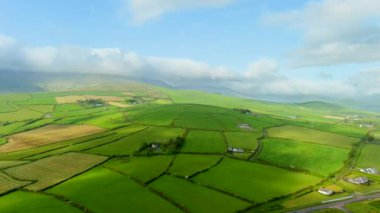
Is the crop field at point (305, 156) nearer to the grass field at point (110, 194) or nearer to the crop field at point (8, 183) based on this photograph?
the grass field at point (110, 194)

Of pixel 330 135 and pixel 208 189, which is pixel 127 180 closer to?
pixel 208 189

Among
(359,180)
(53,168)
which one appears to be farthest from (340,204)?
(53,168)

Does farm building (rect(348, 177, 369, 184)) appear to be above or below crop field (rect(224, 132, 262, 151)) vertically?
below

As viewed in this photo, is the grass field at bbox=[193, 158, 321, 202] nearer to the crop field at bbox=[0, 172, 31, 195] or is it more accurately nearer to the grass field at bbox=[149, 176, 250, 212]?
the grass field at bbox=[149, 176, 250, 212]

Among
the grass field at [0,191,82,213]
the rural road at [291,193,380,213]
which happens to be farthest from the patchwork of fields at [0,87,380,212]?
the rural road at [291,193,380,213]

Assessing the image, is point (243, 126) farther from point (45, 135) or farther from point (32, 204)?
point (32, 204)

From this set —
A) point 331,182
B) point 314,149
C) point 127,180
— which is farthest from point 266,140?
point 127,180
